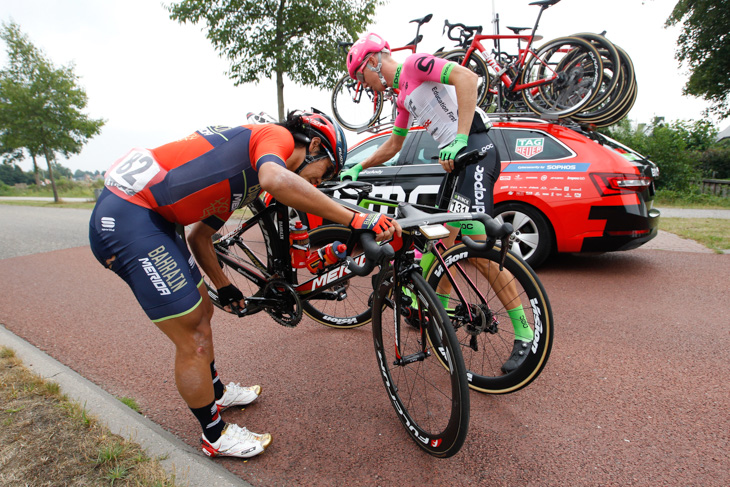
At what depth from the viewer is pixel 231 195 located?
1.98m

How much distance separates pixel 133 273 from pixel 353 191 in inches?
60.3

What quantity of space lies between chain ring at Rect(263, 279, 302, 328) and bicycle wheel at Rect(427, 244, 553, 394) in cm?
97

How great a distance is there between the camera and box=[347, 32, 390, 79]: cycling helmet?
2.87 meters

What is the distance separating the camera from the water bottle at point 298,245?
9.50ft

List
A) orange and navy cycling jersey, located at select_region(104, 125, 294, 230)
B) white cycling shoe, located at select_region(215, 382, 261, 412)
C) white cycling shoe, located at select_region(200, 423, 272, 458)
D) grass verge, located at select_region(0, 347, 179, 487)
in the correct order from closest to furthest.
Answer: grass verge, located at select_region(0, 347, 179, 487)
orange and navy cycling jersey, located at select_region(104, 125, 294, 230)
white cycling shoe, located at select_region(200, 423, 272, 458)
white cycling shoe, located at select_region(215, 382, 261, 412)

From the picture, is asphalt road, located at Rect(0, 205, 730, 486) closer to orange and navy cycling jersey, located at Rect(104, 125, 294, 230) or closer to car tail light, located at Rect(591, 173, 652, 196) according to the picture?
car tail light, located at Rect(591, 173, 652, 196)

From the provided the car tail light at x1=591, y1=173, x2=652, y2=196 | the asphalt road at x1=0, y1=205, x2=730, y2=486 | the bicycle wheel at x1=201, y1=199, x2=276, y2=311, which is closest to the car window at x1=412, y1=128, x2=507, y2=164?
the car tail light at x1=591, y1=173, x2=652, y2=196

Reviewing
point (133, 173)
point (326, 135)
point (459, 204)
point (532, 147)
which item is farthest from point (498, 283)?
point (532, 147)

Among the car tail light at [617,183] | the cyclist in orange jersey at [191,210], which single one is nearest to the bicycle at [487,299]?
the cyclist in orange jersey at [191,210]

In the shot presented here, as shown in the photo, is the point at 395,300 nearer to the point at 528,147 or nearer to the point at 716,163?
the point at 528,147

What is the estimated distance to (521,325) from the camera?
2.58m

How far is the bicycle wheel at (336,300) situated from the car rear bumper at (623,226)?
2.60m

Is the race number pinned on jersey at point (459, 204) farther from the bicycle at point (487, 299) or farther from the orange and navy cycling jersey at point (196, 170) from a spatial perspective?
the orange and navy cycling jersey at point (196, 170)

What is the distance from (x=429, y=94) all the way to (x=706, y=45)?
20.0 meters
